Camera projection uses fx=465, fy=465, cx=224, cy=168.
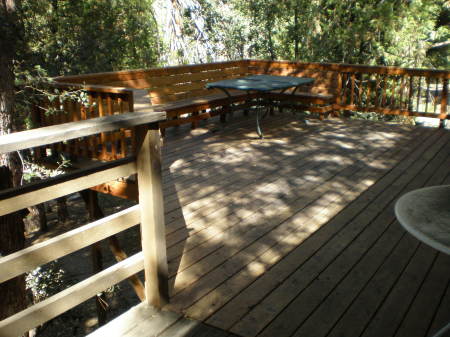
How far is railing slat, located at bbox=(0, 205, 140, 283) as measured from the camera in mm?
1712

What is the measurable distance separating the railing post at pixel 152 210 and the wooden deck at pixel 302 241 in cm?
18

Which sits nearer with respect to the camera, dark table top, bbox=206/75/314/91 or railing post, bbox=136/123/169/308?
railing post, bbox=136/123/169/308

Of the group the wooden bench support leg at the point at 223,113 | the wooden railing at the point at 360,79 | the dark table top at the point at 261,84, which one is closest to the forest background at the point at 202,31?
the wooden railing at the point at 360,79

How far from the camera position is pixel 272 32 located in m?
14.4

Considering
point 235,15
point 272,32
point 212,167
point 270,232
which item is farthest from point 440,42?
point 270,232

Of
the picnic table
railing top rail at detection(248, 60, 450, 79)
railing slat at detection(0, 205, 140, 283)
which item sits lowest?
railing slat at detection(0, 205, 140, 283)

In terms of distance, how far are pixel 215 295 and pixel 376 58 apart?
406 inches

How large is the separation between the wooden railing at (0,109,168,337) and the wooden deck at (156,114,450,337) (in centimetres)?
39

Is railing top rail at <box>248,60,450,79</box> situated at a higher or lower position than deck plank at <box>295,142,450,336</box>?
higher

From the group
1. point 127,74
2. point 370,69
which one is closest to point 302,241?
point 127,74

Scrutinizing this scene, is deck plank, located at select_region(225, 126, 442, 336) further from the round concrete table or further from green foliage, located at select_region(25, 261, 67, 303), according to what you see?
green foliage, located at select_region(25, 261, 67, 303)

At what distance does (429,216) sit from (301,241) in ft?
4.57

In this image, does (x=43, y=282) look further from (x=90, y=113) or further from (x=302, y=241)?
(x=302, y=241)

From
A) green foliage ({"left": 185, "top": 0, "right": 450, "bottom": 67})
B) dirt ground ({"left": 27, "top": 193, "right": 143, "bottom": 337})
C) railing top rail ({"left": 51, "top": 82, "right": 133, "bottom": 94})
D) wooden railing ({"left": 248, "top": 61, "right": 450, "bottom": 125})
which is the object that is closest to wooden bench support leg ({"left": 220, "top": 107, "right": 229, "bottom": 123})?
wooden railing ({"left": 248, "top": 61, "right": 450, "bottom": 125})
